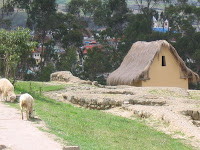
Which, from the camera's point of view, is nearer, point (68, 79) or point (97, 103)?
point (97, 103)

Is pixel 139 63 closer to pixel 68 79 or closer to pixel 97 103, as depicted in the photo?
pixel 68 79

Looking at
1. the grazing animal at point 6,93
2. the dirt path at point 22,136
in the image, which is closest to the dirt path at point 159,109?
the grazing animal at point 6,93

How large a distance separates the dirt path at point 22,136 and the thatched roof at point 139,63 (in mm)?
20373

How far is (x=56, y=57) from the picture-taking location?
45.1 meters

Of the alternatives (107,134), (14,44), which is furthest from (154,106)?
(14,44)

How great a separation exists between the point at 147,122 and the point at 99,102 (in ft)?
12.3

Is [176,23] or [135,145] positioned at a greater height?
[176,23]

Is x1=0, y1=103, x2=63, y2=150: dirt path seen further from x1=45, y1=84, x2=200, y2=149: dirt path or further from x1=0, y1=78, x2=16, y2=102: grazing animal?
x1=45, y1=84, x2=200, y2=149: dirt path

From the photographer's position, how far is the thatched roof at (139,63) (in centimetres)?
3105

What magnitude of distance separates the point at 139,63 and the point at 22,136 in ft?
78.6

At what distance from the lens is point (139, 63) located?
3228 cm

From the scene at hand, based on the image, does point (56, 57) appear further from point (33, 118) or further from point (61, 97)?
point (33, 118)

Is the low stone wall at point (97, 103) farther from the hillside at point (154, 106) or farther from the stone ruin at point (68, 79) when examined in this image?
the stone ruin at point (68, 79)

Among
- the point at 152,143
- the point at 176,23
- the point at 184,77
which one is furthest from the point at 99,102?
the point at 176,23
